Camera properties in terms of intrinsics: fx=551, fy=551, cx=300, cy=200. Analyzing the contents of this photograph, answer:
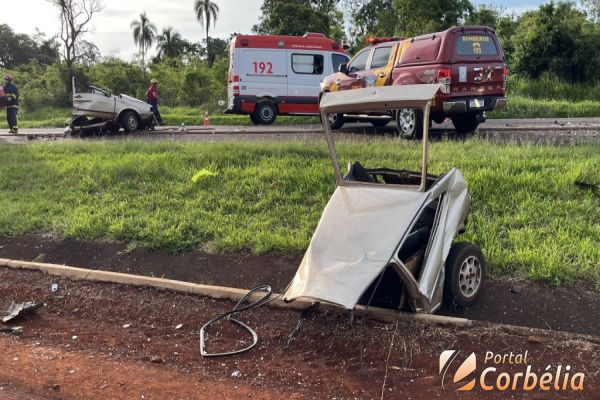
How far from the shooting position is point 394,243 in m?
3.80

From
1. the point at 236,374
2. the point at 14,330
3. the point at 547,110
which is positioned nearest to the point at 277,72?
the point at 547,110

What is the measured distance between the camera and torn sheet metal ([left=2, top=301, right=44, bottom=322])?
489cm

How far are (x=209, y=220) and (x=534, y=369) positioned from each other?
4.10 meters

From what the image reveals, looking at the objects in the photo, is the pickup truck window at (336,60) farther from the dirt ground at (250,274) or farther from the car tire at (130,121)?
the dirt ground at (250,274)

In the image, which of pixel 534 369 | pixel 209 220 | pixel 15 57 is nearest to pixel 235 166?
pixel 209 220

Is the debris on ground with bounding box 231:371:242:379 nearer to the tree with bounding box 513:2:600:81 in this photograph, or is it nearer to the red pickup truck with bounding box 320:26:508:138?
the red pickup truck with bounding box 320:26:508:138

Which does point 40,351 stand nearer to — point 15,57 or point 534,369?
point 534,369

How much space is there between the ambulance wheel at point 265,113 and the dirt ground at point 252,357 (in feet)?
44.1

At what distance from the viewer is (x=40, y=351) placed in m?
4.24

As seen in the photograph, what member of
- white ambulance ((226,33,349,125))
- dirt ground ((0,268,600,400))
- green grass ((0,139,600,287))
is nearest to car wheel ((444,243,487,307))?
dirt ground ((0,268,600,400))

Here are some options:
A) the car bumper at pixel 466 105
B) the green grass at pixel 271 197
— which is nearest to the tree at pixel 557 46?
the car bumper at pixel 466 105

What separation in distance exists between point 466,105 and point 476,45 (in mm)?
1279

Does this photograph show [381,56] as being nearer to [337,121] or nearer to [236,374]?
[337,121]

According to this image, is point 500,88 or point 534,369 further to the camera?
point 500,88
